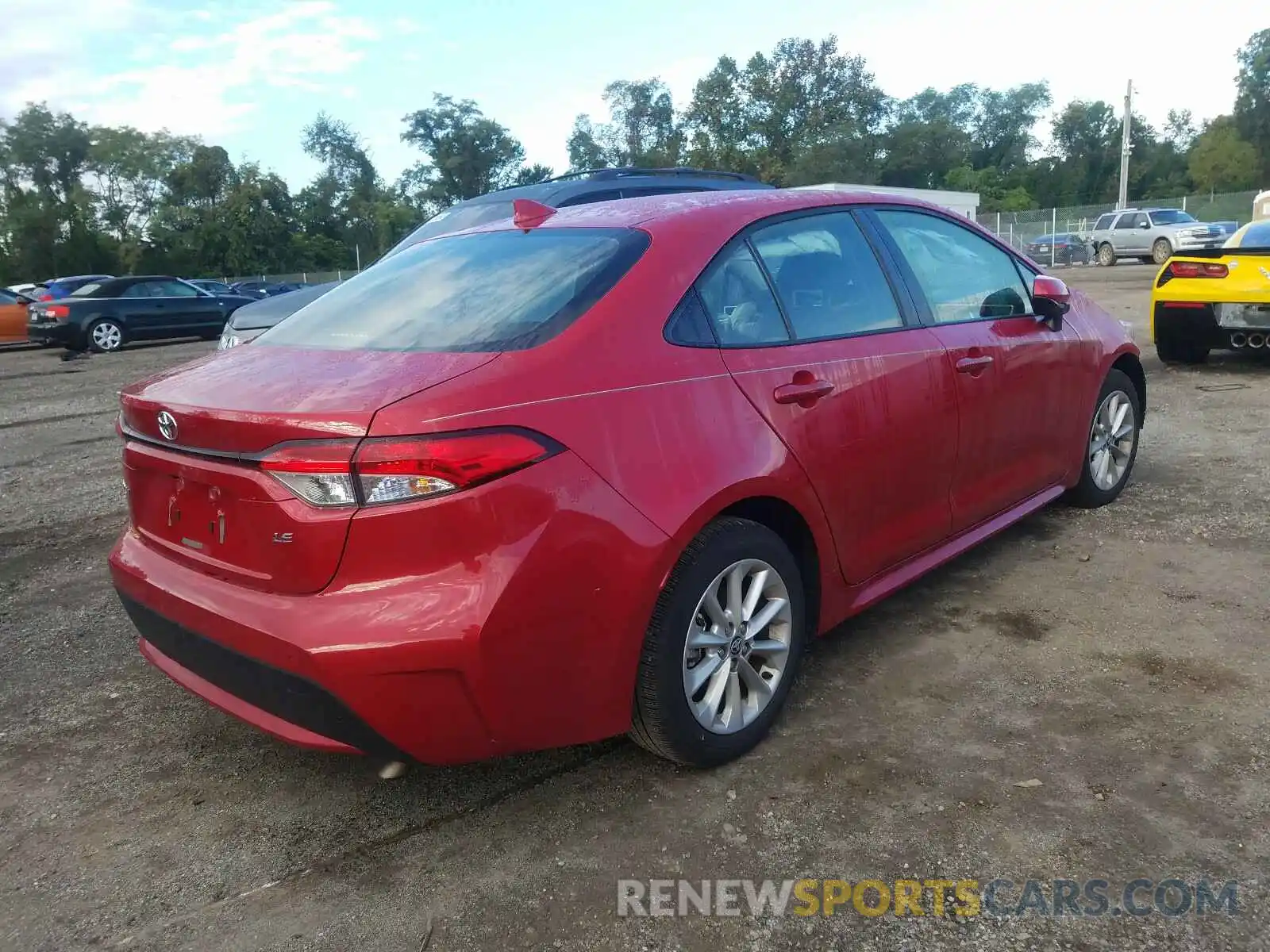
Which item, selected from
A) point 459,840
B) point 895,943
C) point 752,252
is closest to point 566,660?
point 459,840

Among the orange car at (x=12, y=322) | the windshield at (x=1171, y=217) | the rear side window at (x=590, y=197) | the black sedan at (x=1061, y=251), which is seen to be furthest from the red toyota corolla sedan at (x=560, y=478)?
the black sedan at (x=1061, y=251)

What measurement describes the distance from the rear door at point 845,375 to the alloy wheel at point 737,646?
0.35 m

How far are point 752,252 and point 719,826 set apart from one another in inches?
64.7

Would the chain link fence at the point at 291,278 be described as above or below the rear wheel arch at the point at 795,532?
above

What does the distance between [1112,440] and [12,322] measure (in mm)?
21175

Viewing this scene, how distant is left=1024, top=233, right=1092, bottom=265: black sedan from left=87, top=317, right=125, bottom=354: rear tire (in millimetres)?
28497

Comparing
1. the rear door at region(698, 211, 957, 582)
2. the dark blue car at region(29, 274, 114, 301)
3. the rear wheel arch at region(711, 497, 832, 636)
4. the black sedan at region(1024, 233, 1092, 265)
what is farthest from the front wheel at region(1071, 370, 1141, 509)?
the black sedan at region(1024, 233, 1092, 265)

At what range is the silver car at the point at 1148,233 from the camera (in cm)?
2749

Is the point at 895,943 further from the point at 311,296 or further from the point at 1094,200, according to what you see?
the point at 1094,200

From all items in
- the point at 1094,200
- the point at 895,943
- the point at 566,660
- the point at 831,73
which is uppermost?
the point at 831,73

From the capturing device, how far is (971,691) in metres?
3.00

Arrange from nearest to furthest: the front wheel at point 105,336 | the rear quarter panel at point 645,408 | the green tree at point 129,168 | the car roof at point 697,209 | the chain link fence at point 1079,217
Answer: the rear quarter panel at point 645,408, the car roof at point 697,209, the front wheel at point 105,336, the chain link fence at point 1079,217, the green tree at point 129,168

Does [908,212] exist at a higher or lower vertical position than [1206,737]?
higher

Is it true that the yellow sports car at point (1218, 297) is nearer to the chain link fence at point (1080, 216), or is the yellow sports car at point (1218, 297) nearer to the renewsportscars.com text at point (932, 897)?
the renewsportscars.com text at point (932, 897)
